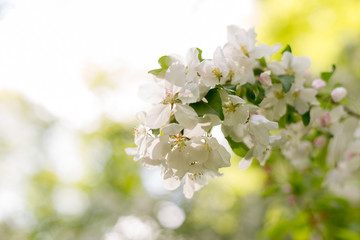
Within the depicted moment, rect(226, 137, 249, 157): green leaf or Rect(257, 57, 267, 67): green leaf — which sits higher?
Rect(257, 57, 267, 67): green leaf

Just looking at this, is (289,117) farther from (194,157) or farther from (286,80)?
(194,157)

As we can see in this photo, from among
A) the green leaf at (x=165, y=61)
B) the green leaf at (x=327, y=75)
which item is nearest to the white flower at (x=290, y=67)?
the green leaf at (x=327, y=75)

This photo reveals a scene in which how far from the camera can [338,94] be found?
3.32 feet

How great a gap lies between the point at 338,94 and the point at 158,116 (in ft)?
1.98

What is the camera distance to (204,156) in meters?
0.73

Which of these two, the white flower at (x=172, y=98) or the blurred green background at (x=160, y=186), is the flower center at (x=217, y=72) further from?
the blurred green background at (x=160, y=186)

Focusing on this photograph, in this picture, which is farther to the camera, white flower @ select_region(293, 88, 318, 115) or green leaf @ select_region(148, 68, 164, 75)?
white flower @ select_region(293, 88, 318, 115)

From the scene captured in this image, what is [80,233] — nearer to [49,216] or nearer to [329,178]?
[49,216]

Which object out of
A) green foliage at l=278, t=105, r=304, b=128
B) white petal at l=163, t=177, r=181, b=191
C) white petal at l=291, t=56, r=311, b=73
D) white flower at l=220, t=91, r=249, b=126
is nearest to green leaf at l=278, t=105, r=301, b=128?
green foliage at l=278, t=105, r=304, b=128

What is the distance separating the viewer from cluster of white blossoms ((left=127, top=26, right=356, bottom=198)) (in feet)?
2.35

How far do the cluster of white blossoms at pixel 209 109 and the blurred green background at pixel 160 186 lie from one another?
479 millimetres

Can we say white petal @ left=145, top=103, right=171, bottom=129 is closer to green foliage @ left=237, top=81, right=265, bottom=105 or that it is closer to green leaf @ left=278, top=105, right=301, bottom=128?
green foliage @ left=237, top=81, right=265, bottom=105

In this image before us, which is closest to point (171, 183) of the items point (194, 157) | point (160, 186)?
point (194, 157)

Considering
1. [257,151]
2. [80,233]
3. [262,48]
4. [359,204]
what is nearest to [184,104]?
[257,151]
